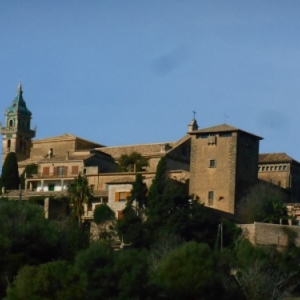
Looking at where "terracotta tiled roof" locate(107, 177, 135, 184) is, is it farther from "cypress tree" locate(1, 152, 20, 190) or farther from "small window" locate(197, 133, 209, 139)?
"cypress tree" locate(1, 152, 20, 190)

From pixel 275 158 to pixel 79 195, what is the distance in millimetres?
14655

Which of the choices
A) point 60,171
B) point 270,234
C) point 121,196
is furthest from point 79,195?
point 270,234

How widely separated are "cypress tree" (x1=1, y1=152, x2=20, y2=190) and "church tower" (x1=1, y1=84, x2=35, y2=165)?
1103 cm

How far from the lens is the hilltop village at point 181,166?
75.0 metres

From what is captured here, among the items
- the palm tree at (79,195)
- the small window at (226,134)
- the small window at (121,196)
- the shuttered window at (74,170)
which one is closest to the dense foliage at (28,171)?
the shuttered window at (74,170)

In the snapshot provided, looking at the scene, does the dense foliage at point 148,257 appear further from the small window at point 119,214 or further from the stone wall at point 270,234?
the small window at point 119,214

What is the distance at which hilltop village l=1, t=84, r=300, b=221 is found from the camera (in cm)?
7500

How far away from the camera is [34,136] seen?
97.5m

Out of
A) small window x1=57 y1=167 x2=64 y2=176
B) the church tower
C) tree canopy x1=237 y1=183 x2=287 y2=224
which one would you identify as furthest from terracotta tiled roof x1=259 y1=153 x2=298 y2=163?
the church tower

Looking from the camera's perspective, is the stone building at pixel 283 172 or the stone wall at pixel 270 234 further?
the stone building at pixel 283 172

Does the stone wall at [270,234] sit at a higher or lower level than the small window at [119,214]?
lower

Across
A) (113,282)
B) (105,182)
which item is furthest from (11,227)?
(105,182)

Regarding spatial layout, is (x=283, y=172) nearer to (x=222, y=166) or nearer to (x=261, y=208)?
(x=222, y=166)

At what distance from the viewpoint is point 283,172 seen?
270 ft
